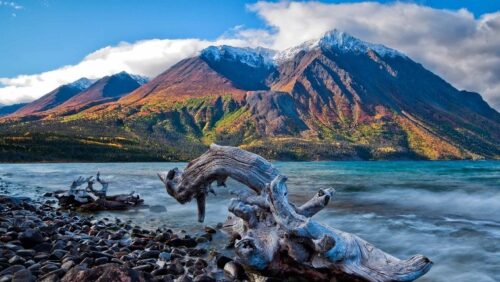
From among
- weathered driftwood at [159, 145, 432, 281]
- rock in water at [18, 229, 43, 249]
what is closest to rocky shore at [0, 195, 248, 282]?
rock in water at [18, 229, 43, 249]

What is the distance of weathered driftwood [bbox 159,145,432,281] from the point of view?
21.6 feet

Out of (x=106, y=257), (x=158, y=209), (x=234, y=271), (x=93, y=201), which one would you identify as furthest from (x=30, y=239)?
(x=93, y=201)

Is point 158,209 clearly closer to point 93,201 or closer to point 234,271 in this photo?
point 93,201

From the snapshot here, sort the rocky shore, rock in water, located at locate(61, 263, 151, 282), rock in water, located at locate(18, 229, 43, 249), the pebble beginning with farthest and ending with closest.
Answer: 1. rock in water, located at locate(18, 229, 43, 249)
2. the pebble
3. the rocky shore
4. rock in water, located at locate(61, 263, 151, 282)

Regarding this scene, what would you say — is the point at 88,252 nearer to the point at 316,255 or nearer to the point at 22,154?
the point at 316,255

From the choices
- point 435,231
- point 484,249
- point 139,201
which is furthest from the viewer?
point 139,201

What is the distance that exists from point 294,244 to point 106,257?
14.0ft

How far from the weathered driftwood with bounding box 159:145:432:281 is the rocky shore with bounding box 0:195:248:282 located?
1.43 m

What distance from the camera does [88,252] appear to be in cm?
909

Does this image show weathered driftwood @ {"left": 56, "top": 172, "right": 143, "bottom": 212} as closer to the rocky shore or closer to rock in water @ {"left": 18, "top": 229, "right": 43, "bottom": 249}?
the rocky shore

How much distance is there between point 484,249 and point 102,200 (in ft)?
59.0

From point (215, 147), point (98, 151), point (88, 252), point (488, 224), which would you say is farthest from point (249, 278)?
point (98, 151)

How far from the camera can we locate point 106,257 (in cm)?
876

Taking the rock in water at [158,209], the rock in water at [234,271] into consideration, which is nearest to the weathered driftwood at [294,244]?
the rock in water at [234,271]
